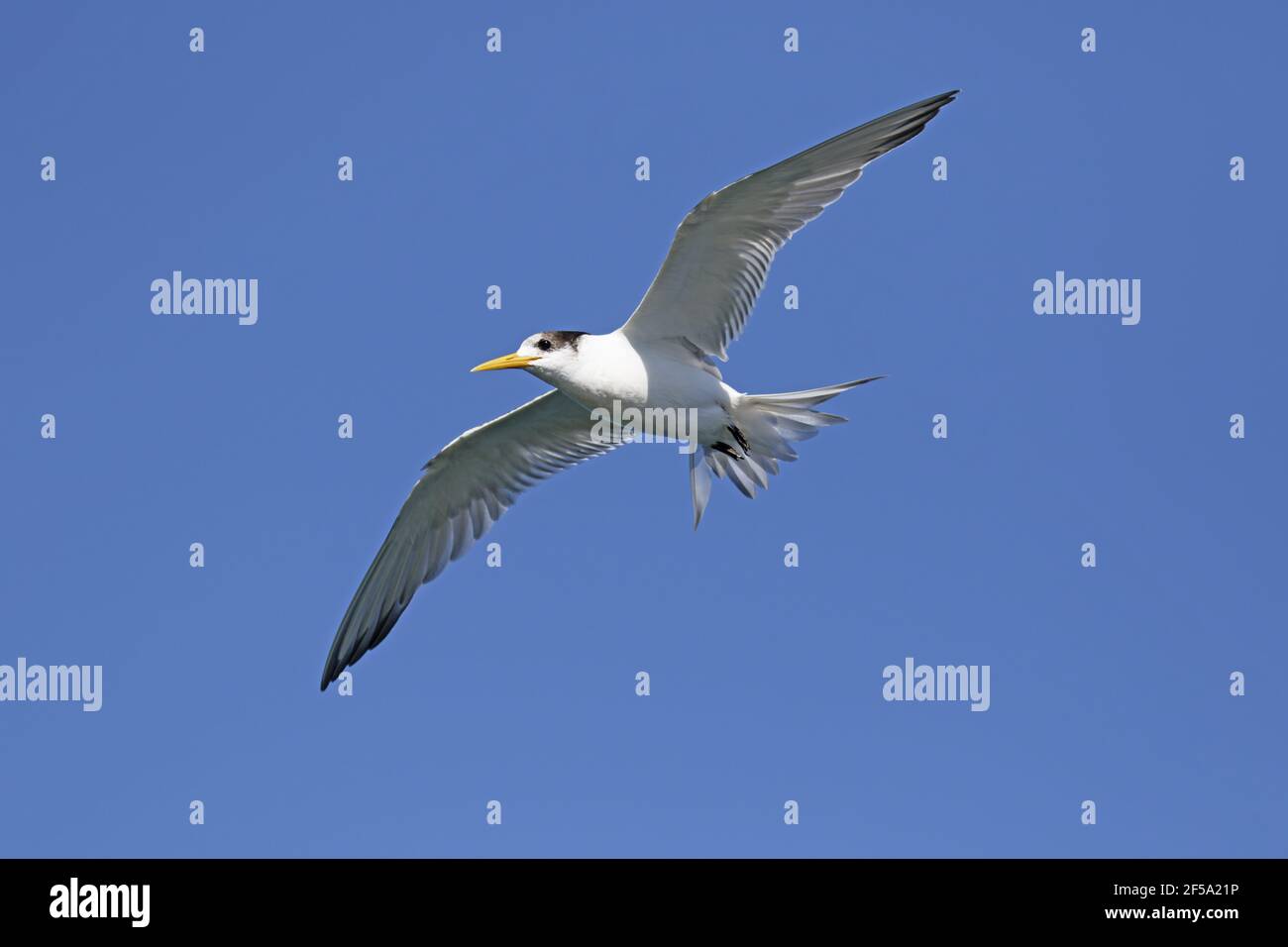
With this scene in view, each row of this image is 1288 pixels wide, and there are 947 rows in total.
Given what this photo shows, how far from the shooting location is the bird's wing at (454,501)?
35.7ft

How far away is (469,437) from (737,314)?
221cm

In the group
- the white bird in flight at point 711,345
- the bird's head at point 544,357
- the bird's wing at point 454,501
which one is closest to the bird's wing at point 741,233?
the white bird in flight at point 711,345

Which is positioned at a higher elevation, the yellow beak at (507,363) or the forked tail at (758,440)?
the yellow beak at (507,363)

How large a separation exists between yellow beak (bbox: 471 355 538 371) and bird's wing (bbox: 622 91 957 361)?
66 cm

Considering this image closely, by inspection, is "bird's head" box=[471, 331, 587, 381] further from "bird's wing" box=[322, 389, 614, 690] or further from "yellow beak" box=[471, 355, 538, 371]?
"bird's wing" box=[322, 389, 614, 690]

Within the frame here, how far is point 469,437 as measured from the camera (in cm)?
1078

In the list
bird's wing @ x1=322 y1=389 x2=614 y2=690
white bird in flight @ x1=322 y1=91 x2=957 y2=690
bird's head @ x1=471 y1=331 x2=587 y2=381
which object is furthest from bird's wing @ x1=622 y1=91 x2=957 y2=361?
bird's wing @ x1=322 y1=389 x2=614 y2=690

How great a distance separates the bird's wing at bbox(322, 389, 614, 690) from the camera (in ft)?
35.7

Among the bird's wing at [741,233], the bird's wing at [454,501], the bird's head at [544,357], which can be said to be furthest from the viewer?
the bird's wing at [454,501]

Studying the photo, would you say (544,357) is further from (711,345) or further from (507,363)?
(711,345)

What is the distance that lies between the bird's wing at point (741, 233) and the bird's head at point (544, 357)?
16.6 inches

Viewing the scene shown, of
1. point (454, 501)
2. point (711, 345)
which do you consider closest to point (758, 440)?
point (711, 345)

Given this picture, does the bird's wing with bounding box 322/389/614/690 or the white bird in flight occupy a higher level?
the white bird in flight

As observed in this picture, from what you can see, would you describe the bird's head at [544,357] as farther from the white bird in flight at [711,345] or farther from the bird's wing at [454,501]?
the bird's wing at [454,501]
